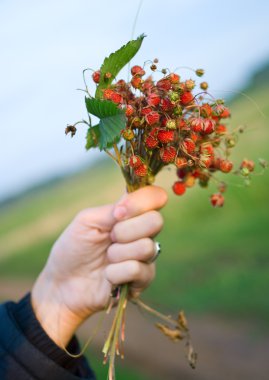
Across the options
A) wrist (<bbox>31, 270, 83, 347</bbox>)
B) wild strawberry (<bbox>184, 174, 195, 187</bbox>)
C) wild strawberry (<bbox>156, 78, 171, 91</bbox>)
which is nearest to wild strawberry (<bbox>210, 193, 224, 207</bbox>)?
wild strawberry (<bbox>184, 174, 195, 187</bbox>)

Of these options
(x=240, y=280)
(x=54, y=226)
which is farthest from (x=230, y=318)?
(x=54, y=226)

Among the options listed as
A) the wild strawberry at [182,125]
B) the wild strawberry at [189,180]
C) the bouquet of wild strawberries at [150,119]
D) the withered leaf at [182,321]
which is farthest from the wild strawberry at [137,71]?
the withered leaf at [182,321]

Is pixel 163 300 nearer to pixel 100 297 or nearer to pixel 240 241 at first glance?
pixel 240 241

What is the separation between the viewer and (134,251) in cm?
164

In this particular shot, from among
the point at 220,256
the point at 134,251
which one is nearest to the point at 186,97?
the point at 134,251

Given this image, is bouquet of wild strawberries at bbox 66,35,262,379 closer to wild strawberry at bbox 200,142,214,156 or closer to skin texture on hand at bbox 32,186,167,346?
wild strawberry at bbox 200,142,214,156

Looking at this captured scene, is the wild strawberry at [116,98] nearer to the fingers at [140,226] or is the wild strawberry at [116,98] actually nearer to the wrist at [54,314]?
the fingers at [140,226]

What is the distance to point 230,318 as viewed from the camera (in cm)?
479

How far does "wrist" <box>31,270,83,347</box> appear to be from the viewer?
1.85 m

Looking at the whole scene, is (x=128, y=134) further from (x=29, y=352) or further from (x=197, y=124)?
(x=29, y=352)

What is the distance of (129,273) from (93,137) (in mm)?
405

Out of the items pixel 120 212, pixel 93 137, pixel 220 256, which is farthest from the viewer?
pixel 220 256

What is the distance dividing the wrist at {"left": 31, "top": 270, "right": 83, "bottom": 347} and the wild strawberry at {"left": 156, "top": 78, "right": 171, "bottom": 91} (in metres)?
0.81

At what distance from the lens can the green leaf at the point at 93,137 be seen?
1.52 meters
